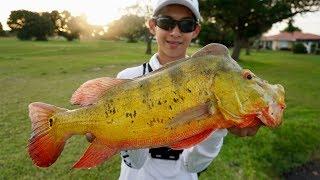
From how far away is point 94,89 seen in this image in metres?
2.61

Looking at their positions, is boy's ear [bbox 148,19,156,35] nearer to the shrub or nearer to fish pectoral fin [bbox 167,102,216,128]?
fish pectoral fin [bbox 167,102,216,128]

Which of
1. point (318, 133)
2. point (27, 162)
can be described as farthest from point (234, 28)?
point (27, 162)

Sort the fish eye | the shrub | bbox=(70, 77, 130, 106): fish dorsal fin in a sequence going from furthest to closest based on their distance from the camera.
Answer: the shrub → bbox=(70, 77, 130, 106): fish dorsal fin → the fish eye

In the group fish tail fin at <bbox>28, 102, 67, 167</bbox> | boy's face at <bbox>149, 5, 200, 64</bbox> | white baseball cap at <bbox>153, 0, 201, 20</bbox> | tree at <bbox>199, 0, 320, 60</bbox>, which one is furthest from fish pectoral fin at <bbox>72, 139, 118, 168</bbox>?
tree at <bbox>199, 0, 320, 60</bbox>

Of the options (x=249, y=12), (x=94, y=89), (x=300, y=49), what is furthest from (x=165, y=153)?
(x=300, y=49)

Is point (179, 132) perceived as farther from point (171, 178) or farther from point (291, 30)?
point (291, 30)

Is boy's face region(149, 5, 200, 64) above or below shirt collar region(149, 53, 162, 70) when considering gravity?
above

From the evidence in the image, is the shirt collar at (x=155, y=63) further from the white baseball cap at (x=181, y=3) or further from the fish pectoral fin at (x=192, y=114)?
the fish pectoral fin at (x=192, y=114)

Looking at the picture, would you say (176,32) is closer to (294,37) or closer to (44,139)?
(44,139)

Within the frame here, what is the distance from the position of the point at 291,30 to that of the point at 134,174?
37343mm

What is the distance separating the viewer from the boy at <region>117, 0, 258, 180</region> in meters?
3.55

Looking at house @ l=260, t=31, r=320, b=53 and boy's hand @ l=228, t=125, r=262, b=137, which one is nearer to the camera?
boy's hand @ l=228, t=125, r=262, b=137

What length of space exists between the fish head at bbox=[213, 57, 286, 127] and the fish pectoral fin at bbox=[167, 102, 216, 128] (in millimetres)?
71

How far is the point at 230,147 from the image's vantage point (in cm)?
913
